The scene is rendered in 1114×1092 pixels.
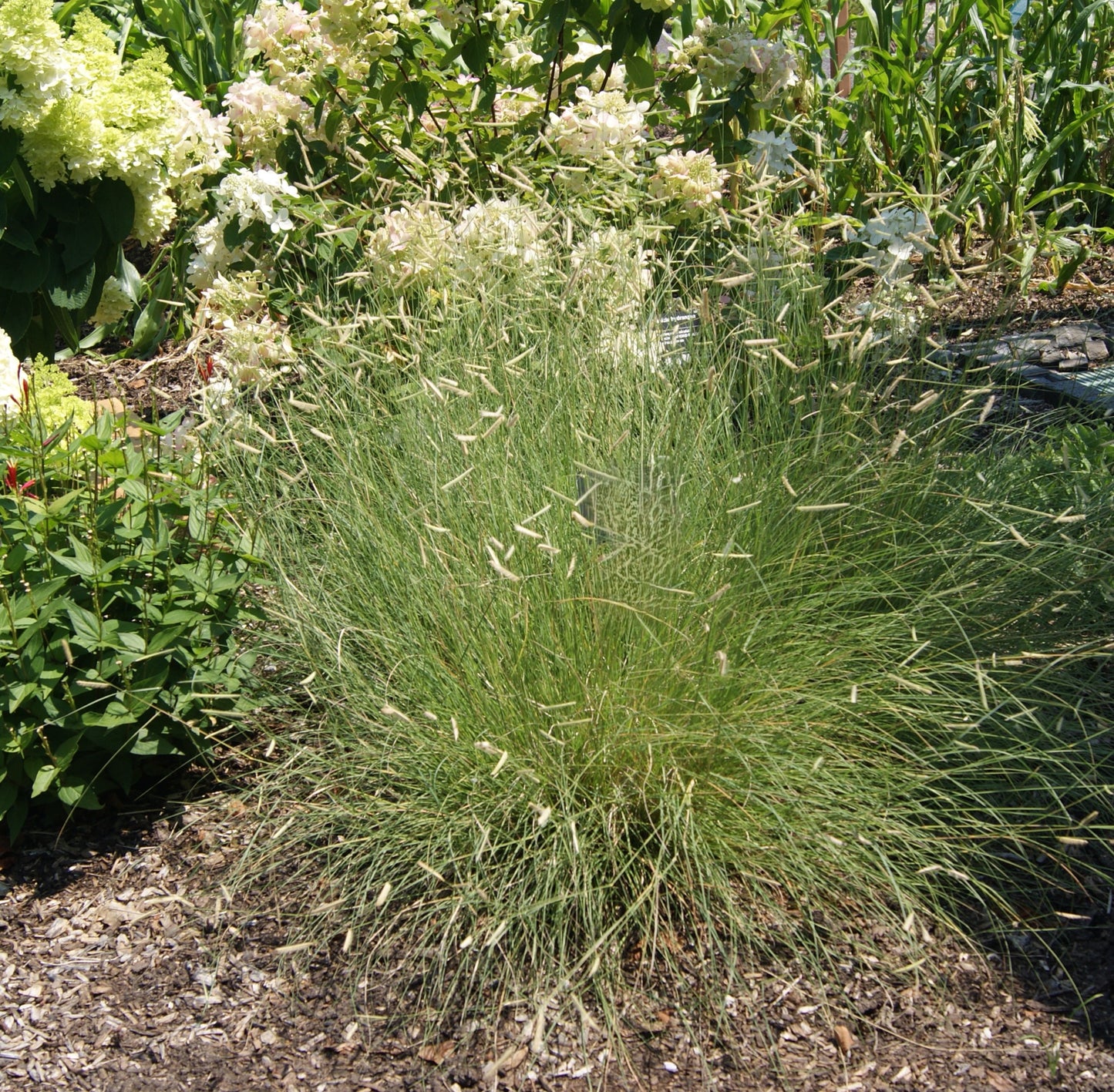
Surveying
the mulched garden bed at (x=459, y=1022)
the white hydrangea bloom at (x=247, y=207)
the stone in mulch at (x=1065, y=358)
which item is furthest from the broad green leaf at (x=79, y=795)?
the stone in mulch at (x=1065, y=358)

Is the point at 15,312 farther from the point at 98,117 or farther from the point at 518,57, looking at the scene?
the point at 518,57

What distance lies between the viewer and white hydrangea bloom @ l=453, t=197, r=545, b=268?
9.23ft

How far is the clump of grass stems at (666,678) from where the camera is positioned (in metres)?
1.97

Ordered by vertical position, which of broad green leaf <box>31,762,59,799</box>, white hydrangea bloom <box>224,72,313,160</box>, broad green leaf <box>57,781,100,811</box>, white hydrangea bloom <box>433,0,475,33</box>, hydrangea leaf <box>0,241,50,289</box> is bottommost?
broad green leaf <box>57,781,100,811</box>

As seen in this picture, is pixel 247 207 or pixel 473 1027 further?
pixel 247 207

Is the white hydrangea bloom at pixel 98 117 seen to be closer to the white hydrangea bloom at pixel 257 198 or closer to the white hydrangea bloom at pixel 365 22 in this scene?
the white hydrangea bloom at pixel 257 198

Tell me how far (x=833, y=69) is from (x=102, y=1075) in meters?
5.46

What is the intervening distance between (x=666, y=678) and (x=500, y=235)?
1.35m

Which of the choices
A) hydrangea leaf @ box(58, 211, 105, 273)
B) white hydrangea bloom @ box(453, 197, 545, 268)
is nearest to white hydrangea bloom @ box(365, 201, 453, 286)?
white hydrangea bloom @ box(453, 197, 545, 268)

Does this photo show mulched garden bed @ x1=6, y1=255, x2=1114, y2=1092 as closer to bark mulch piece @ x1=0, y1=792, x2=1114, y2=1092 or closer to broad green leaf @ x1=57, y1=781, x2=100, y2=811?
bark mulch piece @ x1=0, y1=792, x2=1114, y2=1092

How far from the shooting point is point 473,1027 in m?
1.89

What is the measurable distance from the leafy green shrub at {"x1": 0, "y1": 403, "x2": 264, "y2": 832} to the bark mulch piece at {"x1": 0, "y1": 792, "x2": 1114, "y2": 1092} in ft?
1.11

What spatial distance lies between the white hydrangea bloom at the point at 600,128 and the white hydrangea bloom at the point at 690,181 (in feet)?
0.35

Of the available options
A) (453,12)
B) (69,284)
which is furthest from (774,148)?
(69,284)
